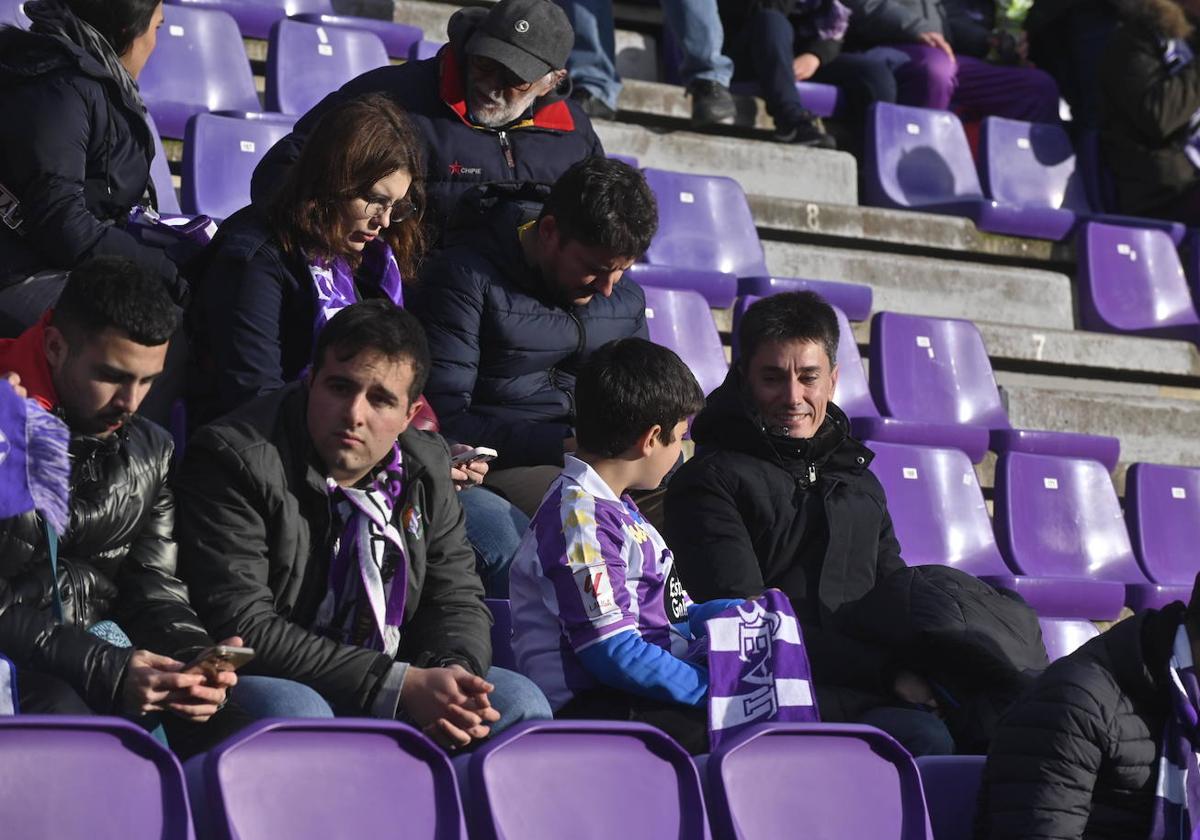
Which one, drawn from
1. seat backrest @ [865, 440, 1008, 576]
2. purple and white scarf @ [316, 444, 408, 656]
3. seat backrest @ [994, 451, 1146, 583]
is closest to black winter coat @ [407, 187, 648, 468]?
purple and white scarf @ [316, 444, 408, 656]

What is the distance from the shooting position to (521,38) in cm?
387

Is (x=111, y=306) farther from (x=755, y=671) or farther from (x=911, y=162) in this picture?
(x=911, y=162)

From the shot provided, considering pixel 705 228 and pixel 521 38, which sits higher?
pixel 521 38

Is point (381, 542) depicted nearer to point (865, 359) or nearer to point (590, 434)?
point (590, 434)

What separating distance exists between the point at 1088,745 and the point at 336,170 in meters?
1.68

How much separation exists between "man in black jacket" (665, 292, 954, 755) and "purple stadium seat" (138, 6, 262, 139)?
2.43 metres

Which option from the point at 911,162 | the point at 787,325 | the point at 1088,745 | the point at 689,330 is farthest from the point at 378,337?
the point at 911,162

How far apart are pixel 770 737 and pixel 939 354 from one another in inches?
123

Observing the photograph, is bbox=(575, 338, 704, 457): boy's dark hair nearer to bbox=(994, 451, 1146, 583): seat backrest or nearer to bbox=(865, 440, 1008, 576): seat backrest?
bbox=(865, 440, 1008, 576): seat backrest

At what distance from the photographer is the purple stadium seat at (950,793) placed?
2670 millimetres

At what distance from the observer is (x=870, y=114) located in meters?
6.55

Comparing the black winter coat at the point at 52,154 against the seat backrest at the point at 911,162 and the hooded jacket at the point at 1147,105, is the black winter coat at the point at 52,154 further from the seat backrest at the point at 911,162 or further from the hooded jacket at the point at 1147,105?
the hooded jacket at the point at 1147,105

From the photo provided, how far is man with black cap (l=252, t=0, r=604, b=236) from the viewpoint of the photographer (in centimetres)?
388

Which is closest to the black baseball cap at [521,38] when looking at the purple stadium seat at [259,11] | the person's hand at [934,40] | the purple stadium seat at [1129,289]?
the purple stadium seat at [259,11]
